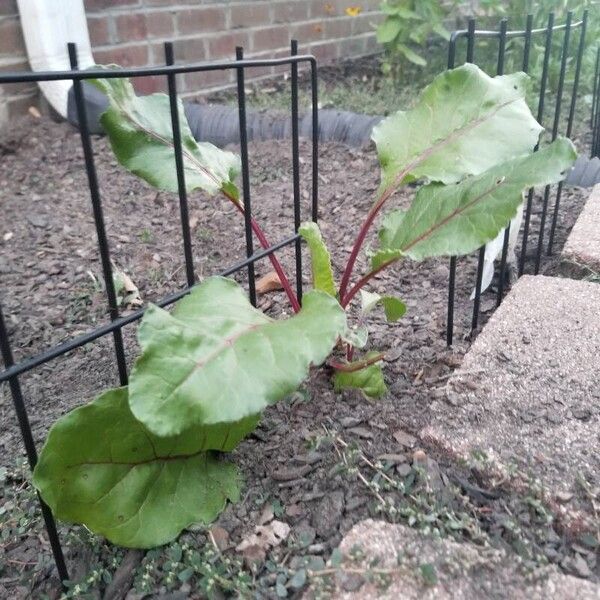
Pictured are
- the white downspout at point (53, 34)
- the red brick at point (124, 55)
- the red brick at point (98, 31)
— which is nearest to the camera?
the white downspout at point (53, 34)

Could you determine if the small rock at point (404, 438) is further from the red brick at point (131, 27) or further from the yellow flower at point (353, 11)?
the yellow flower at point (353, 11)

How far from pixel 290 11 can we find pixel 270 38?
0.27m

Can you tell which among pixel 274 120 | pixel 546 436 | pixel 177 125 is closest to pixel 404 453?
pixel 546 436

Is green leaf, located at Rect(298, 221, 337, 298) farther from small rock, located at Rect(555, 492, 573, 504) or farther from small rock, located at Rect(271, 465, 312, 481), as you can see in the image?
small rock, located at Rect(555, 492, 573, 504)

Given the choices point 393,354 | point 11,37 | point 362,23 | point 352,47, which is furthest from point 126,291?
point 362,23

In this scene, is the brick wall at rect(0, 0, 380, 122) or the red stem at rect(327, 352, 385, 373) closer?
the red stem at rect(327, 352, 385, 373)

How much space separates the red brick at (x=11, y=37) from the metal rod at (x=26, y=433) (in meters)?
2.42

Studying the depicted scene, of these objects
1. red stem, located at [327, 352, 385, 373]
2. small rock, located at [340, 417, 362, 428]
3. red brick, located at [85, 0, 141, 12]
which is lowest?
small rock, located at [340, 417, 362, 428]

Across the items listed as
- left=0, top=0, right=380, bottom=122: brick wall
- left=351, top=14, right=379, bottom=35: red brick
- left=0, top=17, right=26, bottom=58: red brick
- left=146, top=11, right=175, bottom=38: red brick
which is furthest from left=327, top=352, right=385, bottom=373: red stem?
left=351, top=14, right=379, bottom=35: red brick

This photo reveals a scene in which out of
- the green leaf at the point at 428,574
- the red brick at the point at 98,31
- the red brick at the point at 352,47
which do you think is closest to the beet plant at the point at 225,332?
the green leaf at the point at 428,574

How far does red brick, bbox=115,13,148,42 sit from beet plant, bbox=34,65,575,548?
2260 millimetres

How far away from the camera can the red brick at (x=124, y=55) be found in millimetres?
3451

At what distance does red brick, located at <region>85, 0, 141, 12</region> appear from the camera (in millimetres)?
3311

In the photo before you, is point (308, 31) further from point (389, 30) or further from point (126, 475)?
point (126, 475)
